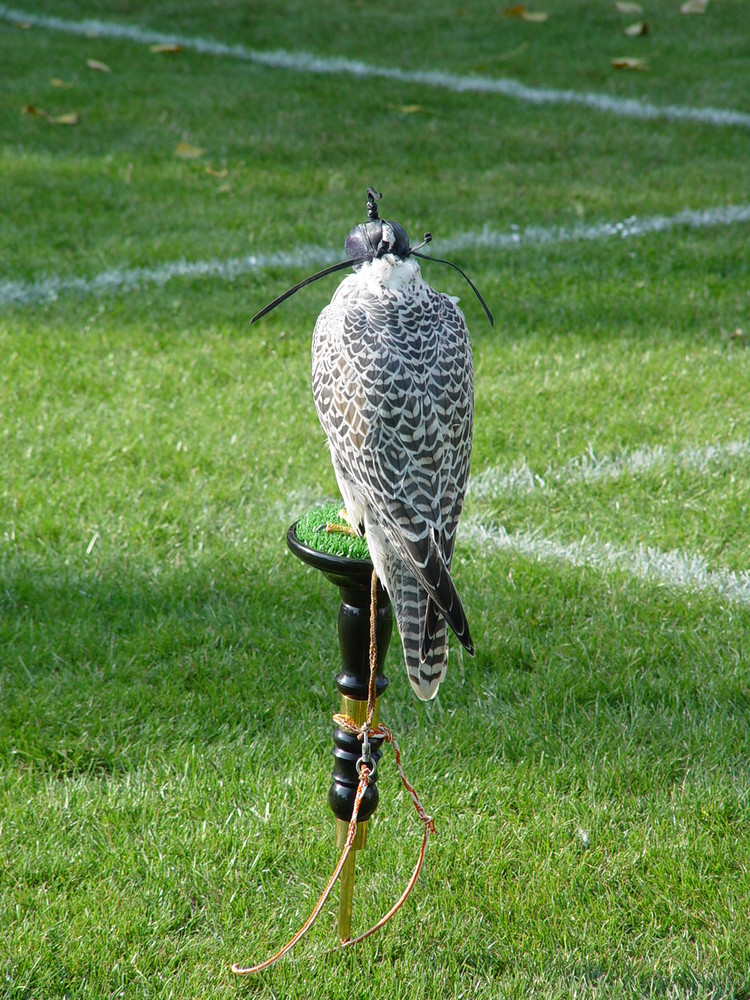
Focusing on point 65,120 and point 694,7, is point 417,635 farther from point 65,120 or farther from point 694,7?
point 694,7

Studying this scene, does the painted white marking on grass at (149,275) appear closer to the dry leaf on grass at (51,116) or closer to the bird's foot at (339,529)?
the dry leaf on grass at (51,116)

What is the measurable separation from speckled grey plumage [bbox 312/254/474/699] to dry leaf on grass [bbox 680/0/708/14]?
11.3m

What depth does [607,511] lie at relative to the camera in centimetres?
399

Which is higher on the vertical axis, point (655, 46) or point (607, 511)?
point (655, 46)

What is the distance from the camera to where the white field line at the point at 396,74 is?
8.92m

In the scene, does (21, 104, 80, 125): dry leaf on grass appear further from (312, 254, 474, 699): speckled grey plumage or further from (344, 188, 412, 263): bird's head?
(344, 188, 412, 263): bird's head

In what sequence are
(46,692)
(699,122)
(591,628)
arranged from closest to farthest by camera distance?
(46,692), (591,628), (699,122)

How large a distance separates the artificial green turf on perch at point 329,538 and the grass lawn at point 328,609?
0.84 m

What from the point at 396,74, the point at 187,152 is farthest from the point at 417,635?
the point at 396,74

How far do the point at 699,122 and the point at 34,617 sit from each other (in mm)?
7319

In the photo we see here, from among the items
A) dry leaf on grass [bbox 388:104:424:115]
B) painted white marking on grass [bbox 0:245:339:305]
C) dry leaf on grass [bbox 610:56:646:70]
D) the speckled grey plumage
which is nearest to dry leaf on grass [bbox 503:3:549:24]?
dry leaf on grass [bbox 610:56:646:70]

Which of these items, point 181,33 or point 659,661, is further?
point 181,33

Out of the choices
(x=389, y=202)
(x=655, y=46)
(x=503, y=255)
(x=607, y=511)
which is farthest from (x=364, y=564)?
(x=655, y=46)

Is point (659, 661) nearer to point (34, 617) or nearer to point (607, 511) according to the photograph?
point (607, 511)
